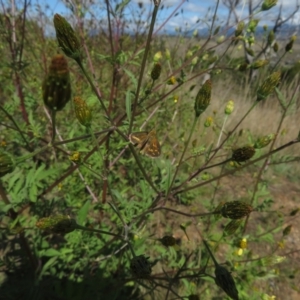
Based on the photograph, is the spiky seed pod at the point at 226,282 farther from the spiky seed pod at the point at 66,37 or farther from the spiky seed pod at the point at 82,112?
the spiky seed pod at the point at 66,37

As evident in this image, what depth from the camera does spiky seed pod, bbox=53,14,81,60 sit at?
718 mm

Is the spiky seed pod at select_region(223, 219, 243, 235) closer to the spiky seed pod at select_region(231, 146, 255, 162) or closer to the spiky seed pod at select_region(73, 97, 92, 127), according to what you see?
the spiky seed pod at select_region(231, 146, 255, 162)

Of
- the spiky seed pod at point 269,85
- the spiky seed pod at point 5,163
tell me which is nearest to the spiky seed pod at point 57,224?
the spiky seed pod at point 5,163

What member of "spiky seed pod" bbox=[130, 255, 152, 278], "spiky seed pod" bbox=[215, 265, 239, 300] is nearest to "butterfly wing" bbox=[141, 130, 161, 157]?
"spiky seed pod" bbox=[130, 255, 152, 278]

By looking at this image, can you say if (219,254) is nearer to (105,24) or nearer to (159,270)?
(159,270)

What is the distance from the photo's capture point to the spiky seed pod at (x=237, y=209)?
80 centimetres

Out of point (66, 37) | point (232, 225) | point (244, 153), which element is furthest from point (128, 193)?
point (66, 37)

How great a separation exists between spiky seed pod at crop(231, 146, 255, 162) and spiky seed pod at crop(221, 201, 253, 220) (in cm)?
14

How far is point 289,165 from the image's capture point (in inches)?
135

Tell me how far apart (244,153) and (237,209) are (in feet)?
0.56

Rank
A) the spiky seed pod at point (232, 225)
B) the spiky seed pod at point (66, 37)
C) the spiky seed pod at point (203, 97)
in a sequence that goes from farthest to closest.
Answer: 1. the spiky seed pod at point (232, 225)
2. the spiky seed pod at point (203, 97)
3. the spiky seed pod at point (66, 37)

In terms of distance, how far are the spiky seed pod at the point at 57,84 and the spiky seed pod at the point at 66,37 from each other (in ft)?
0.59

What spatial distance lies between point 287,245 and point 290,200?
2.26ft

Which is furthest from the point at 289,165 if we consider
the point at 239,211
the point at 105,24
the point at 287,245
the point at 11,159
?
the point at 11,159
